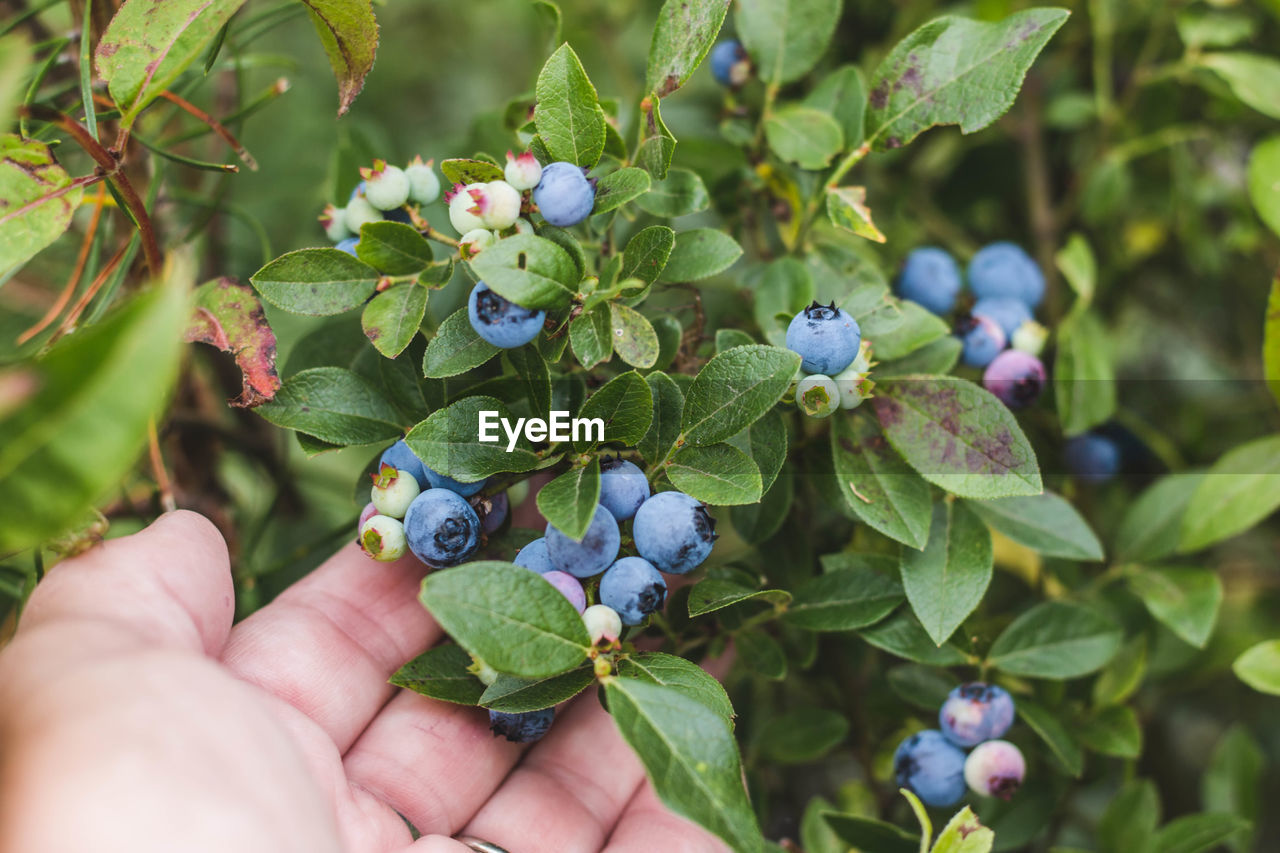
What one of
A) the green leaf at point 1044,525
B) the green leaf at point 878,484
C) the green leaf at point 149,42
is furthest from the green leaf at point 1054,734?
the green leaf at point 149,42

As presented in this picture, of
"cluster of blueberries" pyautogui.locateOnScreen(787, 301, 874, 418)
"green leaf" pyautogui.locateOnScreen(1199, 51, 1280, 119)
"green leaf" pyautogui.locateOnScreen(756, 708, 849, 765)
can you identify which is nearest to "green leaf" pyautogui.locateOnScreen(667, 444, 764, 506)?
"cluster of blueberries" pyautogui.locateOnScreen(787, 301, 874, 418)

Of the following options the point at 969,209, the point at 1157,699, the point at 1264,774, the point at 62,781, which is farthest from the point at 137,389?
the point at 1264,774

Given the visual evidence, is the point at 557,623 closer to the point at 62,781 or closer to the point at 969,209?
the point at 62,781

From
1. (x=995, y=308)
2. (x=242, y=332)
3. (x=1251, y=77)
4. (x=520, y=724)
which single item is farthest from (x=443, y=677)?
(x=1251, y=77)

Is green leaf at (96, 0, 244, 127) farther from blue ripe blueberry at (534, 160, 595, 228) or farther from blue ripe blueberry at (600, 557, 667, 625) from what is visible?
blue ripe blueberry at (600, 557, 667, 625)

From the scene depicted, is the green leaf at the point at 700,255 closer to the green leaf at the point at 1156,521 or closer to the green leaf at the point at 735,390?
the green leaf at the point at 735,390
